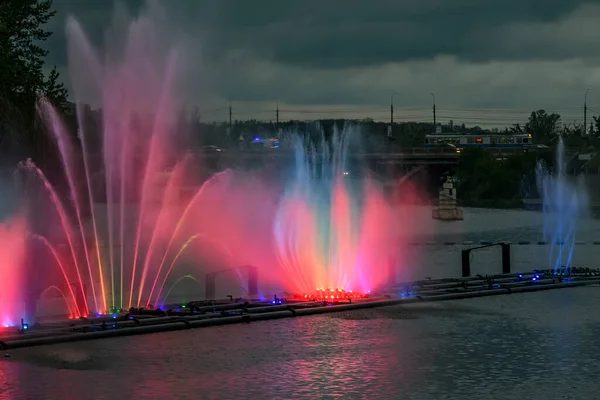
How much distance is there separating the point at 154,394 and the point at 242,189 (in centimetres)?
8811

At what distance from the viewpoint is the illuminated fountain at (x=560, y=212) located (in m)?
46.1

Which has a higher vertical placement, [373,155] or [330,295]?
[373,155]

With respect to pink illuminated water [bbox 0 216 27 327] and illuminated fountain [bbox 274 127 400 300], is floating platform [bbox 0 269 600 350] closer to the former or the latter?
illuminated fountain [bbox 274 127 400 300]

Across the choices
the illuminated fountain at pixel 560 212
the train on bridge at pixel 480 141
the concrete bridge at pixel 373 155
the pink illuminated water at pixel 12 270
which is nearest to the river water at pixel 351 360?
the pink illuminated water at pixel 12 270

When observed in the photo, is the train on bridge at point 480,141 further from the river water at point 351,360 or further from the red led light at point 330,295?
the river water at point 351,360

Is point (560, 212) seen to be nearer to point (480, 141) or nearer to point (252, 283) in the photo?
point (252, 283)

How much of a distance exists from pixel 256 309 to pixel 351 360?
592 cm

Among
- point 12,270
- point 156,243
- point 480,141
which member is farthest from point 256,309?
point 480,141

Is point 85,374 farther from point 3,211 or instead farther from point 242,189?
point 242,189

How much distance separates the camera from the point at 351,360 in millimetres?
17922

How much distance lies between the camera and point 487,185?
13838cm

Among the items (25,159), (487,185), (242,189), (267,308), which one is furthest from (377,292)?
(487,185)

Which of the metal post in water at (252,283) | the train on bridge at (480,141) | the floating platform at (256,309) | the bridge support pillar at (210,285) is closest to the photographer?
the floating platform at (256,309)

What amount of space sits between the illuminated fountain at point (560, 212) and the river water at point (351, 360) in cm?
1152
